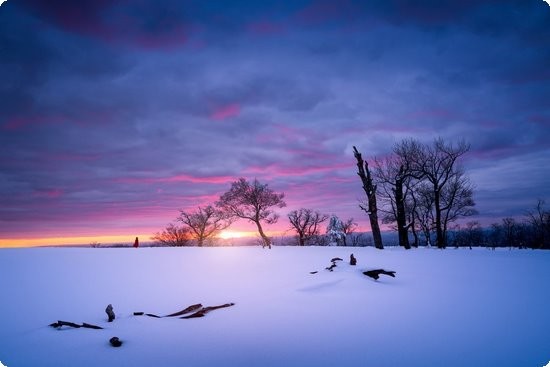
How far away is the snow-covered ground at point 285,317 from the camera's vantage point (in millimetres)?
3816

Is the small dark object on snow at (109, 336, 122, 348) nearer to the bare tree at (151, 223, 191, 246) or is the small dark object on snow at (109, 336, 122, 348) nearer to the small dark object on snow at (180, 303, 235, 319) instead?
the small dark object on snow at (180, 303, 235, 319)

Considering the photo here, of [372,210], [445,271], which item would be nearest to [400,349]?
[445,271]

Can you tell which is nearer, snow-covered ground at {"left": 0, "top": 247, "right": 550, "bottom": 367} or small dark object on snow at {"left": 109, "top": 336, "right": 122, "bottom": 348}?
snow-covered ground at {"left": 0, "top": 247, "right": 550, "bottom": 367}

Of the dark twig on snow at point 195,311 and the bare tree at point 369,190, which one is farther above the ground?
the bare tree at point 369,190

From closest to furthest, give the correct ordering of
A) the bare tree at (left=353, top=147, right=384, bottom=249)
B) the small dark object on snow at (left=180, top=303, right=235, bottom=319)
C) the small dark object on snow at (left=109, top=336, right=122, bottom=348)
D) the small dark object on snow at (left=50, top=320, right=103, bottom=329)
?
the small dark object on snow at (left=109, top=336, right=122, bottom=348) < the small dark object on snow at (left=50, top=320, right=103, bottom=329) < the small dark object on snow at (left=180, top=303, right=235, bottom=319) < the bare tree at (left=353, top=147, right=384, bottom=249)

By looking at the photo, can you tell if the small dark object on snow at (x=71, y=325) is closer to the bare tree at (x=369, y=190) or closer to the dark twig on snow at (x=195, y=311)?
the dark twig on snow at (x=195, y=311)

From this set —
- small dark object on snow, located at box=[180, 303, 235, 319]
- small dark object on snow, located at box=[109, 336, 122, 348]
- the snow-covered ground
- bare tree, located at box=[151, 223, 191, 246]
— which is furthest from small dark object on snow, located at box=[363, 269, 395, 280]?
bare tree, located at box=[151, 223, 191, 246]

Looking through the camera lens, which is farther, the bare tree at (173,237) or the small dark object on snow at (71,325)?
the bare tree at (173,237)

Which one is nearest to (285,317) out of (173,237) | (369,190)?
(369,190)

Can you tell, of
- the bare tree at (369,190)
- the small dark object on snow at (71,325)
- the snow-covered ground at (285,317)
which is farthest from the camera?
the bare tree at (369,190)

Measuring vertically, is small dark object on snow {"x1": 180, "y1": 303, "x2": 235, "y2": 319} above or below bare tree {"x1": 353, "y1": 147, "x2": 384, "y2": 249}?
below

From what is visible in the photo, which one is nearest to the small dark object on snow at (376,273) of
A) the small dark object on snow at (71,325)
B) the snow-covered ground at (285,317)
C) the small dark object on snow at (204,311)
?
the snow-covered ground at (285,317)

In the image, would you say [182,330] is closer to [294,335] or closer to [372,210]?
[294,335]

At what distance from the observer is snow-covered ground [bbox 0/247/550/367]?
12.5 ft
